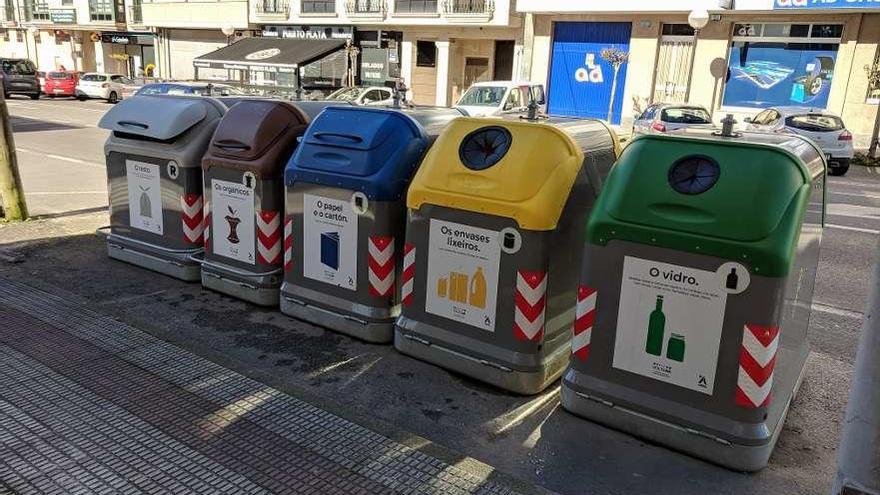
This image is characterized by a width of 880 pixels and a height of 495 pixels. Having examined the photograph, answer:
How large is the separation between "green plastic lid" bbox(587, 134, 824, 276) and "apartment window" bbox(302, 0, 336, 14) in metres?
31.8

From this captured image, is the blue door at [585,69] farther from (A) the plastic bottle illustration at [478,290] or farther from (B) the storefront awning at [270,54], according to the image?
(A) the plastic bottle illustration at [478,290]

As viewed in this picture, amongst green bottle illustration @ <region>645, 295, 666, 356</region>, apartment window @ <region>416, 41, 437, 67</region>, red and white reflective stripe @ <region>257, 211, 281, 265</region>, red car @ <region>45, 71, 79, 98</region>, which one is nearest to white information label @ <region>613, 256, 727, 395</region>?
green bottle illustration @ <region>645, 295, 666, 356</region>

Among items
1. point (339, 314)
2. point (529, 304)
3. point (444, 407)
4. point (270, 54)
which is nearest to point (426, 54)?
point (270, 54)

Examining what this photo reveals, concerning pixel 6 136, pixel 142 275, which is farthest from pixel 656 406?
pixel 6 136

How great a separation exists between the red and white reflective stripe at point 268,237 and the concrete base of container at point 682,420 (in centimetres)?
271

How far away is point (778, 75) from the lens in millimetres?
22344

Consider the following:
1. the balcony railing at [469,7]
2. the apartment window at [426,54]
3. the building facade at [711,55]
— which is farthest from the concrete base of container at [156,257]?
the apartment window at [426,54]

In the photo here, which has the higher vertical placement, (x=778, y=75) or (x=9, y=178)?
(x=778, y=75)

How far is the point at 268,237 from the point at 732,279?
3.57m

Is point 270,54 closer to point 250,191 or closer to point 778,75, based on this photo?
point 778,75

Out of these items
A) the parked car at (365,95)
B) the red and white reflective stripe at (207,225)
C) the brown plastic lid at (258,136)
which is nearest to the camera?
the brown plastic lid at (258,136)

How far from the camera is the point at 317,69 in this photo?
31.6 meters

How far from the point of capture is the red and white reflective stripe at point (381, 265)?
4.89m

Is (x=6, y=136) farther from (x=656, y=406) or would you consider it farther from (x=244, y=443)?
(x=656, y=406)
